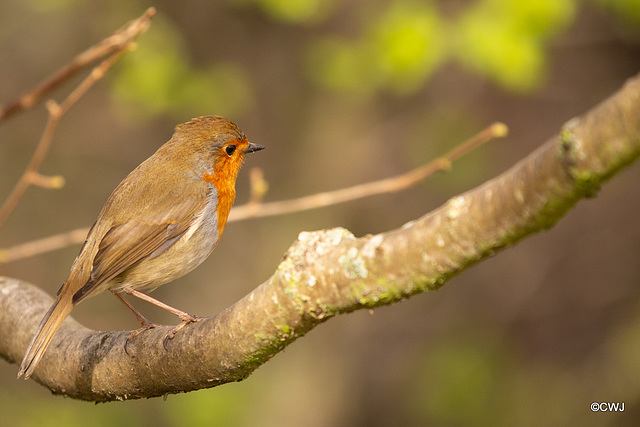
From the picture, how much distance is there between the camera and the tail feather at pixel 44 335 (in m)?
2.82

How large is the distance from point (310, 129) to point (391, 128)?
947 mm

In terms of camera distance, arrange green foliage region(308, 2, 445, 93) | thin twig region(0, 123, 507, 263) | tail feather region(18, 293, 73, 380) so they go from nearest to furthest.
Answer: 1. tail feather region(18, 293, 73, 380)
2. thin twig region(0, 123, 507, 263)
3. green foliage region(308, 2, 445, 93)

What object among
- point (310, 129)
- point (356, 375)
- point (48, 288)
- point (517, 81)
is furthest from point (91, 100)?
point (517, 81)

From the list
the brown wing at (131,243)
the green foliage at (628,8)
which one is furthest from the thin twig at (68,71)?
the green foliage at (628,8)

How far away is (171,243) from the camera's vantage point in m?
3.71

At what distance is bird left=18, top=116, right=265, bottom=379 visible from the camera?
137 inches

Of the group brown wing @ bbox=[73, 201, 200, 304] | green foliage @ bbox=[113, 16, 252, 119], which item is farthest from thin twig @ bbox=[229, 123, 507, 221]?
green foliage @ bbox=[113, 16, 252, 119]

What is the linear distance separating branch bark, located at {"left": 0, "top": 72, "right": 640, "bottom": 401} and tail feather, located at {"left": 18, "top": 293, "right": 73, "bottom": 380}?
0.11 m

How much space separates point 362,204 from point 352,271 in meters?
5.51

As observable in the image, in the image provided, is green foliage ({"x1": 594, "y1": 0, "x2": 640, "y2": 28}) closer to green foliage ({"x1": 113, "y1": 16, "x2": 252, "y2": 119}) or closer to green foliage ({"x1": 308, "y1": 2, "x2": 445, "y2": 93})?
green foliage ({"x1": 308, "y1": 2, "x2": 445, "y2": 93})

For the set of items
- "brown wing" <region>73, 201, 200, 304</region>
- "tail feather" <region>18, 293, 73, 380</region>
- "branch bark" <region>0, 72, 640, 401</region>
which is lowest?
"branch bark" <region>0, 72, 640, 401</region>

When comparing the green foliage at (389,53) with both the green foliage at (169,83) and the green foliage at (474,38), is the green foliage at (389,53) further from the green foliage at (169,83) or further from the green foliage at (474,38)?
the green foliage at (169,83)

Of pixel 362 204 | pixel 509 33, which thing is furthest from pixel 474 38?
pixel 362 204

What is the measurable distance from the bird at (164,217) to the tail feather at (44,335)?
18 centimetres
